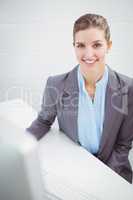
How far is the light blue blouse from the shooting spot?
1129 mm

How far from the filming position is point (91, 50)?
107cm

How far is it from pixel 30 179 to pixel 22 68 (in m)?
1.06

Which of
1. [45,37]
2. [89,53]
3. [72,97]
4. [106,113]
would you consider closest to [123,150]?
[106,113]

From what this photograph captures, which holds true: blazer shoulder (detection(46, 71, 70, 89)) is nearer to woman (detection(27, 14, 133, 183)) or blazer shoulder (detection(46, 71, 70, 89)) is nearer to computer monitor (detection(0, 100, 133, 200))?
woman (detection(27, 14, 133, 183))

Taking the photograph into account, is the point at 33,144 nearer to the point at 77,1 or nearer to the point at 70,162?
the point at 70,162

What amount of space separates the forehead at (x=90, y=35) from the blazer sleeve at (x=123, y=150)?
1.00ft

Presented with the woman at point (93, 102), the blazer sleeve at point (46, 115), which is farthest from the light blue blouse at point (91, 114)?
the blazer sleeve at point (46, 115)

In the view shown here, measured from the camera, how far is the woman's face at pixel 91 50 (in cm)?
105

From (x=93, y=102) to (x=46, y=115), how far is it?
191 mm

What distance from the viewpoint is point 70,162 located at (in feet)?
3.32

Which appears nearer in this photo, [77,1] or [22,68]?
[77,1]

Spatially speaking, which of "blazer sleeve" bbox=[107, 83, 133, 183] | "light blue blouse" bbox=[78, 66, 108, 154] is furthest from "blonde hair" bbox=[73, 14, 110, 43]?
"blazer sleeve" bbox=[107, 83, 133, 183]

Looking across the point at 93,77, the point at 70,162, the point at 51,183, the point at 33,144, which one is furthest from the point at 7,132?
the point at 93,77

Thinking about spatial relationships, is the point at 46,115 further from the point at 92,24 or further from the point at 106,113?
the point at 92,24
